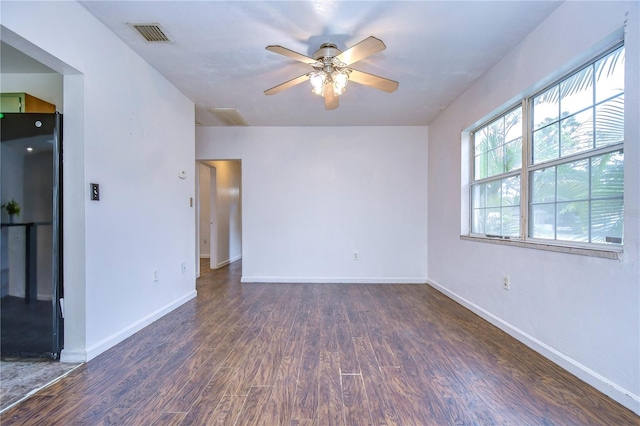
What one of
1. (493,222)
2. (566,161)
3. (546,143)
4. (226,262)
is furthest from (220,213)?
(566,161)

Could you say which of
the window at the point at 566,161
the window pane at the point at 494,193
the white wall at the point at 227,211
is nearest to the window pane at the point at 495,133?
the window at the point at 566,161

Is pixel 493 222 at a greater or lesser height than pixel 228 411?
greater

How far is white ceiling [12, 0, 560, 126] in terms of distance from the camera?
196 centimetres

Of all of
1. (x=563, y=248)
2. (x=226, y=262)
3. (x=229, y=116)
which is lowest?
(x=226, y=262)

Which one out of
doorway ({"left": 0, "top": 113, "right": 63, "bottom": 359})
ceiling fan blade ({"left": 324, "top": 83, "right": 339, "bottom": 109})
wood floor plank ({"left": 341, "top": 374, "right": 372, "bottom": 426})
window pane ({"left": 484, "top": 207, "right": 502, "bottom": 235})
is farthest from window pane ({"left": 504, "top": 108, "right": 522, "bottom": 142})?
doorway ({"left": 0, "top": 113, "right": 63, "bottom": 359})

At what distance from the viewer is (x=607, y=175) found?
1.72 meters

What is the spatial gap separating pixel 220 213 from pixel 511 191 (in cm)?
491

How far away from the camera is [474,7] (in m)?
1.95

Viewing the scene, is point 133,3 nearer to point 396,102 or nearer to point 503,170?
point 396,102

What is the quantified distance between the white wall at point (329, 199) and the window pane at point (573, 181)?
2468 mm

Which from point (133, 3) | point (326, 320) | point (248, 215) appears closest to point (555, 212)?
point (326, 320)

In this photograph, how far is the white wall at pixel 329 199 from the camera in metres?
4.54

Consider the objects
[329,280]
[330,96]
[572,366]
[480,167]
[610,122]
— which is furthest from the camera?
[329,280]

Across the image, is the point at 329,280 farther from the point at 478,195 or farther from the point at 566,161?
the point at 566,161
